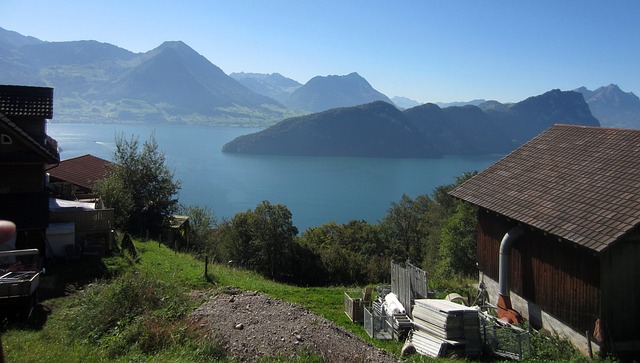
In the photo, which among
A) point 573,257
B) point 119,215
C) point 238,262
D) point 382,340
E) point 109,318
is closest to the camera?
point 109,318

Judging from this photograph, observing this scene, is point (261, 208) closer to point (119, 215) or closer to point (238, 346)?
point (119, 215)

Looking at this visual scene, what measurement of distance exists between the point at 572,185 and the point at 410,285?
5807 mm

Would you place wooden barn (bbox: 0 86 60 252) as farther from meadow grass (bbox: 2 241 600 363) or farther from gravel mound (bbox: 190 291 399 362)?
gravel mound (bbox: 190 291 399 362)

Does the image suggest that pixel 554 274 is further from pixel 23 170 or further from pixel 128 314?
pixel 23 170

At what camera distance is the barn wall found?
37.4 feet

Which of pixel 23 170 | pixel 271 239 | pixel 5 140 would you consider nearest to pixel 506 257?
pixel 23 170

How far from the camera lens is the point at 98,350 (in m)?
8.86

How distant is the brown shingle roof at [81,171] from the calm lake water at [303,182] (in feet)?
145

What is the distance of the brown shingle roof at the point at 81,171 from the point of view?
1203 inches

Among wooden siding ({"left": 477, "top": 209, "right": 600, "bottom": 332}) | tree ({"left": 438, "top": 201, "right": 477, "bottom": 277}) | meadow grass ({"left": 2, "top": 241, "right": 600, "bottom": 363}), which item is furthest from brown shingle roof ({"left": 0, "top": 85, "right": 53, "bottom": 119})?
tree ({"left": 438, "top": 201, "right": 477, "bottom": 277})

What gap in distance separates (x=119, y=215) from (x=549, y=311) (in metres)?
21.5

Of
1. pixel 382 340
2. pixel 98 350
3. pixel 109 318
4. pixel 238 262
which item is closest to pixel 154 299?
pixel 109 318

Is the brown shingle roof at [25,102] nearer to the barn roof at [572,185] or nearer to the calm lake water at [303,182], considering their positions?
the barn roof at [572,185]

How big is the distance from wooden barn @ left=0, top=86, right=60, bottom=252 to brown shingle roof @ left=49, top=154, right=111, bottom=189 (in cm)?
1129
